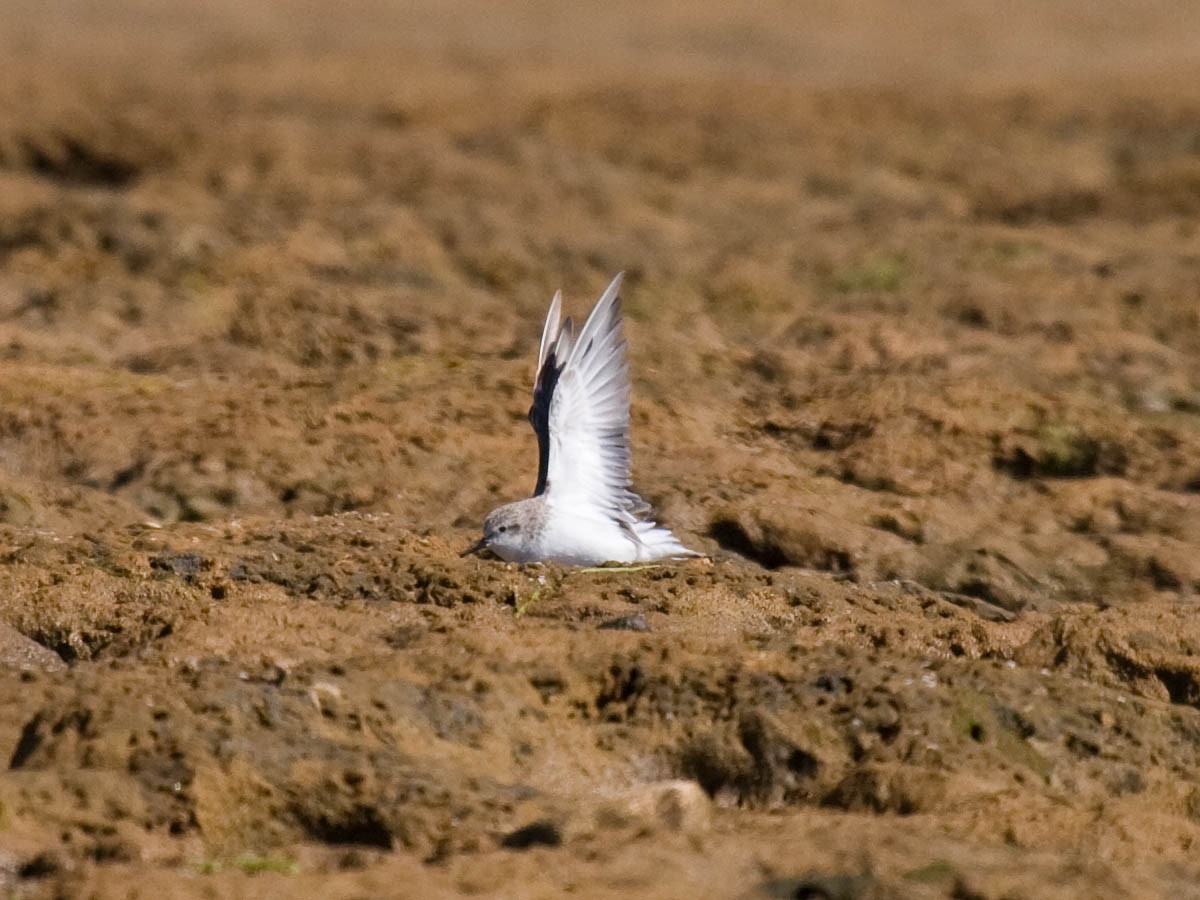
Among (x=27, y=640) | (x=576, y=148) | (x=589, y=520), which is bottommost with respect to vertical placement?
(x=27, y=640)

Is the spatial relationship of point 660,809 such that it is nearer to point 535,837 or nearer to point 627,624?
point 535,837

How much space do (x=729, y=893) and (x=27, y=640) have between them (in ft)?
10.5

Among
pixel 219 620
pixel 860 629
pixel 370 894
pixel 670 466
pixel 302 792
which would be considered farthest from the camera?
pixel 670 466

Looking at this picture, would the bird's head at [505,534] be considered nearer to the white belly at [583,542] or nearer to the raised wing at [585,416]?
the white belly at [583,542]

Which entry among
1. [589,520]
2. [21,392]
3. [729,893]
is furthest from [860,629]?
[21,392]

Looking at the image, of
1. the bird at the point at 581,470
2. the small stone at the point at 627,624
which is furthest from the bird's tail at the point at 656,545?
the small stone at the point at 627,624

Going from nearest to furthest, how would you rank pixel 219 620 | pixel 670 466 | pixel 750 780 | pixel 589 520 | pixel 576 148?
1. pixel 750 780
2. pixel 219 620
3. pixel 589 520
4. pixel 670 466
5. pixel 576 148

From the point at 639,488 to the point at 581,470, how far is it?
947 millimetres

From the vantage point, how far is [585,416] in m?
8.36

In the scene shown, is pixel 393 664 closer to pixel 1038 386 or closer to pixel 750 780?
pixel 750 780

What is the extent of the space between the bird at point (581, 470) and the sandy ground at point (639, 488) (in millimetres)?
211

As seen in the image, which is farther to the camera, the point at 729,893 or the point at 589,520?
the point at 589,520

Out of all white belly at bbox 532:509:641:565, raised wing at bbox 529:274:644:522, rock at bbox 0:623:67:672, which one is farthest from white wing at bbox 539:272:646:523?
rock at bbox 0:623:67:672

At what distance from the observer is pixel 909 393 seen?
10875 millimetres
